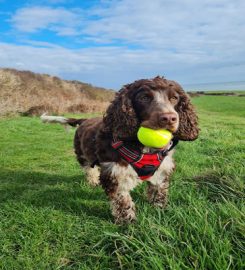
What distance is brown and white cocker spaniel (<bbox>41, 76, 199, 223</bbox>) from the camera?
4.62m

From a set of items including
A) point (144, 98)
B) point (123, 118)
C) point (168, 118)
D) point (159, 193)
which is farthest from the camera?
point (159, 193)

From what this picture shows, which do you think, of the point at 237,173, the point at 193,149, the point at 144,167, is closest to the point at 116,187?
the point at 144,167

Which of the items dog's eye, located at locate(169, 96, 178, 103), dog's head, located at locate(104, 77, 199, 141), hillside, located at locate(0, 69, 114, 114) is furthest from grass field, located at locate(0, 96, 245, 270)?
hillside, located at locate(0, 69, 114, 114)

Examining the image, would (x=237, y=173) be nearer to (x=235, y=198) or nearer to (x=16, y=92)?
(x=235, y=198)

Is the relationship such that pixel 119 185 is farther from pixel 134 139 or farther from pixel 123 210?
pixel 134 139

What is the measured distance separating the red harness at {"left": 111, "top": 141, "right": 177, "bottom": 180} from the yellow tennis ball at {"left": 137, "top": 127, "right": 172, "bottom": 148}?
1.27 feet

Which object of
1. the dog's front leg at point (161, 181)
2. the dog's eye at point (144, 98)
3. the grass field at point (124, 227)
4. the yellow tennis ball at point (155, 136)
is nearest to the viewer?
the grass field at point (124, 227)

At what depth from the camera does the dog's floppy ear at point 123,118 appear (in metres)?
4.72

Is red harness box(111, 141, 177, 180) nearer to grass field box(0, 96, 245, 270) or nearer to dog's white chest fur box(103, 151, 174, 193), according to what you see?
dog's white chest fur box(103, 151, 174, 193)

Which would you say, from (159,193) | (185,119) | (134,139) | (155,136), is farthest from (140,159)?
(185,119)

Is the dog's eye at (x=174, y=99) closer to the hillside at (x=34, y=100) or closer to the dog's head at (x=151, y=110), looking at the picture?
the dog's head at (x=151, y=110)

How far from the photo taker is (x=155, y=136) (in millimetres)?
4277

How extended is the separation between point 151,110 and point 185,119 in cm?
78

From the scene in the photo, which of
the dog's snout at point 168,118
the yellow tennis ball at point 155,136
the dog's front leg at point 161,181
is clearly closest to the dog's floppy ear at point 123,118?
the yellow tennis ball at point 155,136
